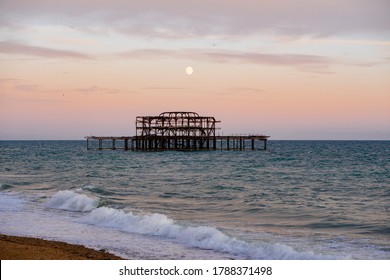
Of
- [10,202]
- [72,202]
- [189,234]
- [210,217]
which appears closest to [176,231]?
[189,234]

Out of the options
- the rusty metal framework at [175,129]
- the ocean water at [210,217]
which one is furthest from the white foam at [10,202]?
the rusty metal framework at [175,129]

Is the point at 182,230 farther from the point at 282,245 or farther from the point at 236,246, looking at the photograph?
the point at 282,245

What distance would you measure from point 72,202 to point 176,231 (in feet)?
24.3

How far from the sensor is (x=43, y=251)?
38.3ft

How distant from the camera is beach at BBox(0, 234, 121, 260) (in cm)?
1105

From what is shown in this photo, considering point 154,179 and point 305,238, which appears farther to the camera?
point 154,179

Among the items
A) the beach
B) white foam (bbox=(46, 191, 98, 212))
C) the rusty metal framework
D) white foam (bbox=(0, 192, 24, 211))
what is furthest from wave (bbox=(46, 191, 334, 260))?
the rusty metal framework

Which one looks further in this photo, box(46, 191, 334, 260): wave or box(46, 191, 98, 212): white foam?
box(46, 191, 98, 212): white foam

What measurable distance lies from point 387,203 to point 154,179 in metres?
15.3

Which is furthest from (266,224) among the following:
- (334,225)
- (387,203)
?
(387,203)

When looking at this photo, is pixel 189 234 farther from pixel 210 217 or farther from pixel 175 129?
pixel 175 129

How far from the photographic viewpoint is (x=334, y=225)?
17.0 metres

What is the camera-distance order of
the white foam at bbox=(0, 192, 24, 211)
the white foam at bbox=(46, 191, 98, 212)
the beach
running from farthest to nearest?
the white foam at bbox=(46, 191, 98, 212) → the white foam at bbox=(0, 192, 24, 211) → the beach

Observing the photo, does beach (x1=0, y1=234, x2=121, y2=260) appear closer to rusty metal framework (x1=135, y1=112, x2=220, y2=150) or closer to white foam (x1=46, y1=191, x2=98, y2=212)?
white foam (x1=46, y1=191, x2=98, y2=212)
